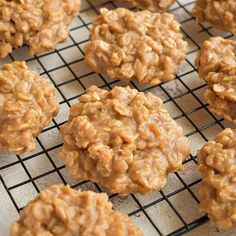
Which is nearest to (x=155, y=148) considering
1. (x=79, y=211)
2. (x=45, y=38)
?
(x=79, y=211)

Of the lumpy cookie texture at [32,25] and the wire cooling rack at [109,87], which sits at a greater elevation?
the lumpy cookie texture at [32,25]

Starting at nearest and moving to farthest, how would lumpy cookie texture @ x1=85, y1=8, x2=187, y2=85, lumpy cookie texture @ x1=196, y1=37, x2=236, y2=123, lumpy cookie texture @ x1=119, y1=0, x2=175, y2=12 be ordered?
1. lumpy cookie texture @ x1=196, y1=37, x2=236, y2=123
2. lumpy cookie texture @ x1=85, y1=8, x2=187, y2=85
3. lumpy cookie texture @ x1=119, y1=0, x2=175, y2=12

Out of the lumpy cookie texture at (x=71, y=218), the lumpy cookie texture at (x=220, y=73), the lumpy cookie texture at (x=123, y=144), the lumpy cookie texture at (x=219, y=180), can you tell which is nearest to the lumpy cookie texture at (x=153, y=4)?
the lumpy cookie texture at (x=220, y=73)

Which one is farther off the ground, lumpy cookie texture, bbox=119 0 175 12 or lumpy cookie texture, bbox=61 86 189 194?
lumpy cookie texture, bbox=119 0 175 12

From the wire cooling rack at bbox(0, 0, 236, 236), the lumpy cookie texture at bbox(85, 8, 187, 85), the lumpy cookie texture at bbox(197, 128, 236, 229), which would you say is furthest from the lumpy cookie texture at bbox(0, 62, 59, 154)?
the lumpy cookie texture at bbox(197, 128, 236, 229)

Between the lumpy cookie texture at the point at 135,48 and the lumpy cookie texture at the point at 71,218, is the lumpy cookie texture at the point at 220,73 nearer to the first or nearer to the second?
the lumpy cookie texture at the point at 135,48

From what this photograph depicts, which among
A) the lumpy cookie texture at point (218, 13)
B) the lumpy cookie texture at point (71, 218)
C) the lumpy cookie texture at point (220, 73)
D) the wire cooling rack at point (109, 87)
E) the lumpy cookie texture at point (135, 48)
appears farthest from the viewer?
the lumpy cookie texture at point (218, 13)

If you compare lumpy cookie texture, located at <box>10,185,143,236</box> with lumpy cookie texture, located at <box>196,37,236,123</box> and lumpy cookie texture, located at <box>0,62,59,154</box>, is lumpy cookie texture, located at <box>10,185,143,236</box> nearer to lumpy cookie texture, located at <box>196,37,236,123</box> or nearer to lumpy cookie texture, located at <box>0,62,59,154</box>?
lumpy cookie texture, located at <box>0,62,59,154</box>

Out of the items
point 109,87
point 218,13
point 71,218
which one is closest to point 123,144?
point 71,218
